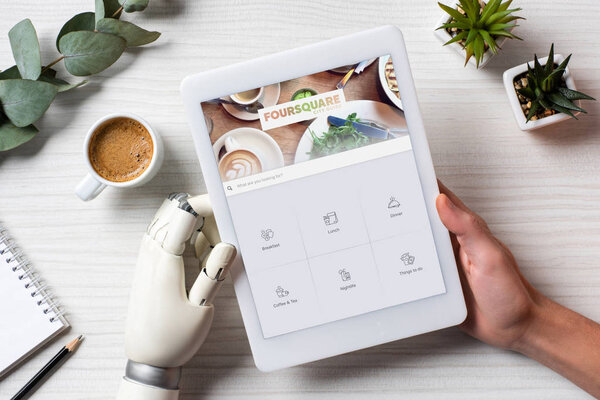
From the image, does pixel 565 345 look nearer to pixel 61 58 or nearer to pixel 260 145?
pixel 260 145

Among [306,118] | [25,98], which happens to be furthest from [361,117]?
[25,98]

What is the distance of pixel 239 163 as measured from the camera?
61cm

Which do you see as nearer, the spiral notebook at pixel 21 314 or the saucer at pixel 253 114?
the saucer at pixel 253 114

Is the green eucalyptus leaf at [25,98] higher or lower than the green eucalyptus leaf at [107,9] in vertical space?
lower

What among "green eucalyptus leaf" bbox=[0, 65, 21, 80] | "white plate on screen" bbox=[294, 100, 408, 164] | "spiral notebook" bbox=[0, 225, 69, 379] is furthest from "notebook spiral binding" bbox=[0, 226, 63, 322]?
"white plate on screen" bbox=[294, 100, 408, 164]

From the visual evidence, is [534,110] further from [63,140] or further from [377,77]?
[63,140]

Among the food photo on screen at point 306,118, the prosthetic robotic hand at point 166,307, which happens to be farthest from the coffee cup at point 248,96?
the prosthetic robotic hand at point 166,307

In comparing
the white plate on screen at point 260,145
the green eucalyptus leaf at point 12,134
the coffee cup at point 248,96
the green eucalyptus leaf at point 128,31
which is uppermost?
the green eucalyptus leaf at point 128,31

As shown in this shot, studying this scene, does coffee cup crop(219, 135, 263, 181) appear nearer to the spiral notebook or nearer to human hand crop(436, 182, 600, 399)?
human hand crop(436, 182, 600, 399)

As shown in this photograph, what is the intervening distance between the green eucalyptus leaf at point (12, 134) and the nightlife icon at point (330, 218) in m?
0.48

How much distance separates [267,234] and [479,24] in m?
0.42

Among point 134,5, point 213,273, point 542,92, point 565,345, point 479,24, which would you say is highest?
point 134,5

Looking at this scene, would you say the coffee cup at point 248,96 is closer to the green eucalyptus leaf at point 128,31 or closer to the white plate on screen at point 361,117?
the white plate on screen at point 361,117

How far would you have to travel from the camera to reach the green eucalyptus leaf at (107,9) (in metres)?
0.73
